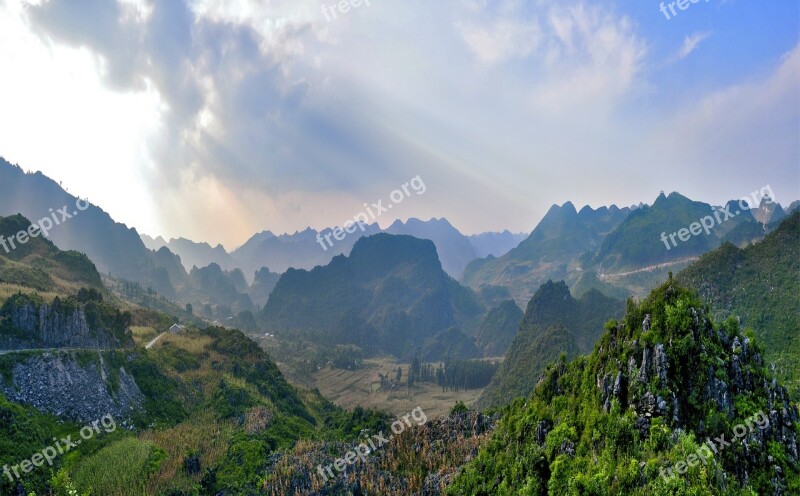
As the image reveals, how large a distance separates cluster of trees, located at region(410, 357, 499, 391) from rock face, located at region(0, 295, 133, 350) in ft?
386

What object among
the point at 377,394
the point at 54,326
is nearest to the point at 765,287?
the point at 54,326

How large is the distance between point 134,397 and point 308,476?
1091 inches

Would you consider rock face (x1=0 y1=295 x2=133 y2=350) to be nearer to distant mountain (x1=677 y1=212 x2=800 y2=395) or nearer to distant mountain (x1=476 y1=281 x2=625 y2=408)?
distant mountain (x1=476 y1=281 x2=625 y2=408)

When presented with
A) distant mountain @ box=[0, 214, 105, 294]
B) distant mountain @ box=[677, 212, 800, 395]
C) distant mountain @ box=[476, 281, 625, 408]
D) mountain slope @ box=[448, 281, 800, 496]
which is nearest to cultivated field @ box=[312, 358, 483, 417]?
distant mountain @ box=[476, 281, 625, 408]

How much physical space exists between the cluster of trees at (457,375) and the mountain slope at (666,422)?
450ft

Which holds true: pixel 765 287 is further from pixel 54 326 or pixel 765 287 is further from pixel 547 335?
pixel 54 326

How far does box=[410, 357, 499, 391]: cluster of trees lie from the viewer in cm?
15025

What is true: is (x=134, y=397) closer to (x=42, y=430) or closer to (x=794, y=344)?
(x=42, y=430)

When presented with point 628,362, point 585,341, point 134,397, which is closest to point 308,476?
point 628,362

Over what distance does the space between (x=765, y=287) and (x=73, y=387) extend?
9933 cm

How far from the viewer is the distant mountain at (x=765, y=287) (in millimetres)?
57719

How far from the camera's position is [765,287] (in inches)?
2756

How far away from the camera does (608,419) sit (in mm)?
16172

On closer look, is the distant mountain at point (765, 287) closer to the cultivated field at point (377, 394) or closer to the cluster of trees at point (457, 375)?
the cultivated field at point (377, 394)
